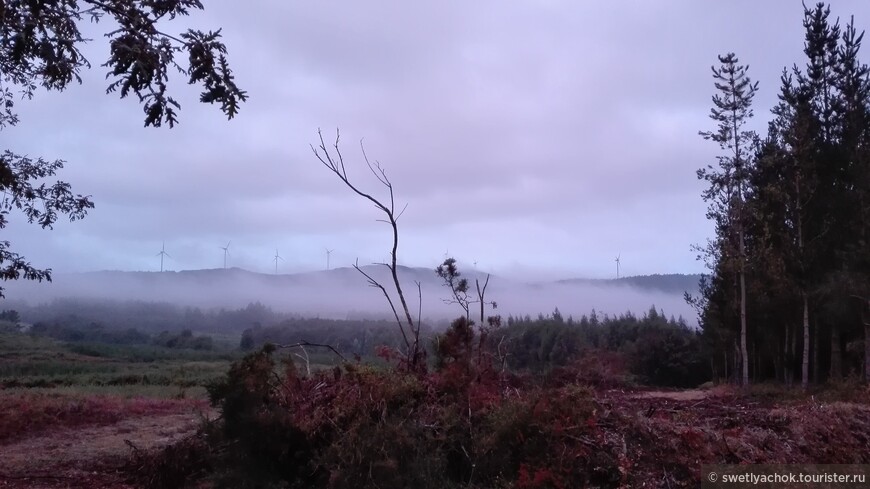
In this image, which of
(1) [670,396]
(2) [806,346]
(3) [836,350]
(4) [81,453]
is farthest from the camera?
(3) [836,350]

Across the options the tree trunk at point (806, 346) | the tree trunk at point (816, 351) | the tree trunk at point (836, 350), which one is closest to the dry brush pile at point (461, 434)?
the tree trunk at point (806, 346)

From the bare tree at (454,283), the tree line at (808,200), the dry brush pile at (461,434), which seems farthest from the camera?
the tree line at (808,200)

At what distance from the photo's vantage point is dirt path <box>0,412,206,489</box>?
885 cm

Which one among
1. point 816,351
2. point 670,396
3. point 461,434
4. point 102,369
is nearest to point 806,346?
point 816,351

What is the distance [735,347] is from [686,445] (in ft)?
86.8

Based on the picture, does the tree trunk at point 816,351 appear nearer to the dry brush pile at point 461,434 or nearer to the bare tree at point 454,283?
the dry brush pile at point 461,434

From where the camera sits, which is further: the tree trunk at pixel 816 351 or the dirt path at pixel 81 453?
the tree trunk at pixel 816 351

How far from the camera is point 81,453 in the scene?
11.1 m

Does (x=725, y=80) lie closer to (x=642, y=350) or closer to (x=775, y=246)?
(x=775, y=246)

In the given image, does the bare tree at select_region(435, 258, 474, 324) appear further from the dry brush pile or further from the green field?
the green field

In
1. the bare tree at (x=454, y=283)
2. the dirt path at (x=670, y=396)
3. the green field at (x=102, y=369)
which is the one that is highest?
the bare tree at (x=454, y=283)

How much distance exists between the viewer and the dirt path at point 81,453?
885cm

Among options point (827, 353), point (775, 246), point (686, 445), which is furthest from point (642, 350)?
point (686, 445)

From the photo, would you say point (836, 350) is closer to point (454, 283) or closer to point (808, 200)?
point (808, 200)
